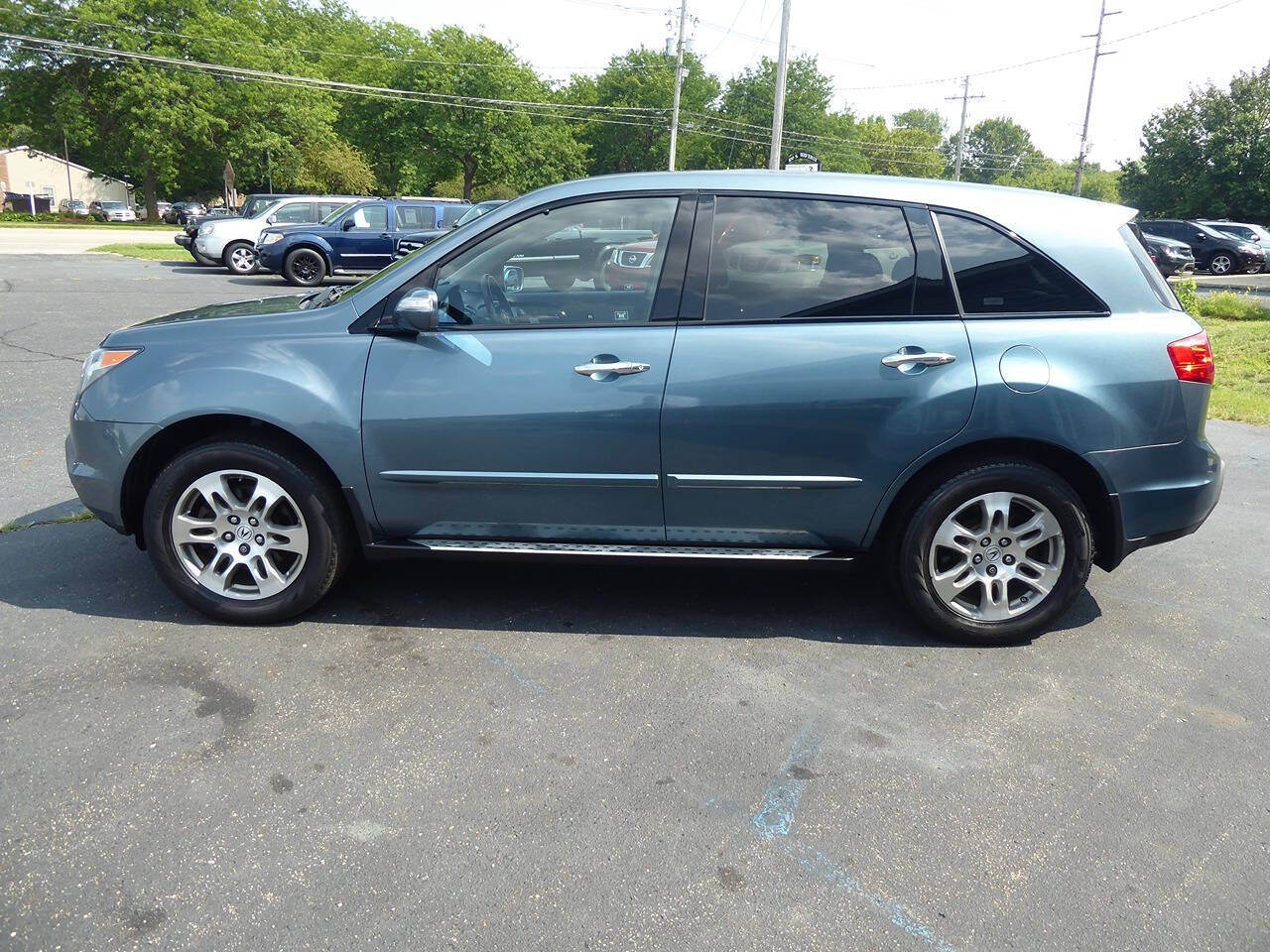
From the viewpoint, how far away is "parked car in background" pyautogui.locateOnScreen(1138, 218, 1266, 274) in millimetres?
28906

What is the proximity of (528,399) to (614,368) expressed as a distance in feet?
1.16

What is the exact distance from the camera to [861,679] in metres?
3.60

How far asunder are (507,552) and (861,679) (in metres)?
1.47

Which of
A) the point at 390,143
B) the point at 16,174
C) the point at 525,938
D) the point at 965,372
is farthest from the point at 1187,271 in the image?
the point at 16,174

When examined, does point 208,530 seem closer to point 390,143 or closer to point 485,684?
point 485,684

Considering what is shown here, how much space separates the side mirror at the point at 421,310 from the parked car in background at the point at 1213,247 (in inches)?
1187

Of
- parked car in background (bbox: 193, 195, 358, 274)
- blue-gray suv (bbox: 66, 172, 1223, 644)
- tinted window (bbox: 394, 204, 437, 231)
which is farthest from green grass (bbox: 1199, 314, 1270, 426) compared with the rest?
parked car in background (bbox: 193, 195, 358, 274)

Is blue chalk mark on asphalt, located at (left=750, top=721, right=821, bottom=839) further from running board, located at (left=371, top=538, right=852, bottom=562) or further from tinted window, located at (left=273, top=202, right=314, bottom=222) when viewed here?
tinted window, located at (left=273, top=202, right=314, bottom=222)

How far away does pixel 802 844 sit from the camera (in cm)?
264

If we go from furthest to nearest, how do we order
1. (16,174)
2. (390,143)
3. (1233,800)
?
(16,174)
(390,143)
(1233,800)

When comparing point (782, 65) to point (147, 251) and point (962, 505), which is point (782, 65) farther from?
point (962, 505)

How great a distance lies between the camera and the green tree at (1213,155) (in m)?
43.2

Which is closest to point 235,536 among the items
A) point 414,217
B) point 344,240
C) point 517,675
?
point 517,675

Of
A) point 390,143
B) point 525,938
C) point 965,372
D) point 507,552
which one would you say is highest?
point 390,143
